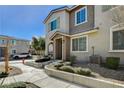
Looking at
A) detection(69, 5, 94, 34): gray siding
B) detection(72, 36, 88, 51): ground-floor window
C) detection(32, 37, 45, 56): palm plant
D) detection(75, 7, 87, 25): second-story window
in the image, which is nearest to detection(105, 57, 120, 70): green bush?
detection(72, 36, 88, 51): ground-floor window

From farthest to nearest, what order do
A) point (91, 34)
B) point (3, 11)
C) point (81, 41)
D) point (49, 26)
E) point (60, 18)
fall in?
Answer: point (49, 26) < point (60, 18) < point (81, 41) < point (91, 34) < point (3, 11)

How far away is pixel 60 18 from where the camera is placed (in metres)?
17.1

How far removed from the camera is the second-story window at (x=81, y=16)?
Result: 14.1 meters

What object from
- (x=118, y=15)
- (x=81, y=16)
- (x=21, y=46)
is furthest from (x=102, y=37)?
(x=21, y=46)

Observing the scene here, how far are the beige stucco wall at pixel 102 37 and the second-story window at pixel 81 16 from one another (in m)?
1.81

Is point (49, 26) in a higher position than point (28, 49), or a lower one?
higher

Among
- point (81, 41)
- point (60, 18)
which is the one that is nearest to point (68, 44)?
point (81, 41)

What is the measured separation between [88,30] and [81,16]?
2.33 m

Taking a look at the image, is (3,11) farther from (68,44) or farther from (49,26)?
(49,26)

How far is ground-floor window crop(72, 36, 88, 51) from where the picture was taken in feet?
44.8

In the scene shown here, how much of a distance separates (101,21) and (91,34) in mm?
1629

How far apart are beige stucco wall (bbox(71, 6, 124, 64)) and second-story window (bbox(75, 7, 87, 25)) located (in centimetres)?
181

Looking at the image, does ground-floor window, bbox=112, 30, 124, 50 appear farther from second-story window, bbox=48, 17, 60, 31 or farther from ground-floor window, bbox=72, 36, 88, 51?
second-story window, bbox=48, 17, 60, 31
